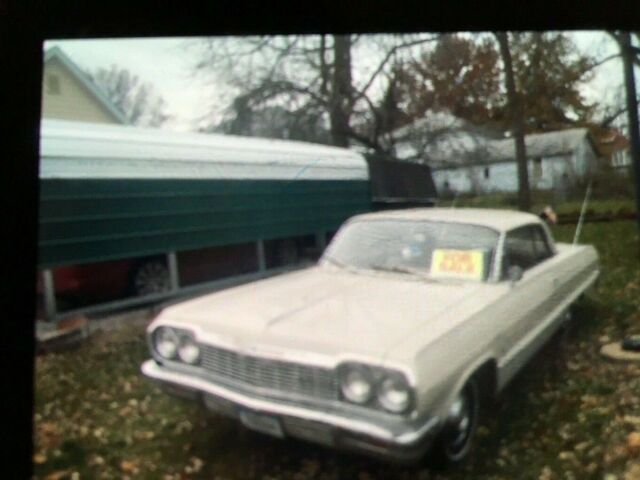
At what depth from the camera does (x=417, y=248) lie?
1482mm

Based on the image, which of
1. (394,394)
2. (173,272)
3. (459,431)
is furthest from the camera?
(173,272)

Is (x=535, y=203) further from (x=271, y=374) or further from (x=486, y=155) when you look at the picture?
(x=271, y=374)

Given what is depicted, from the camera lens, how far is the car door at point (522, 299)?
1473 millimetres

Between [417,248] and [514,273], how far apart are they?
235mm

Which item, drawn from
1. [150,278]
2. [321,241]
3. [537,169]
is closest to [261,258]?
[321,241]

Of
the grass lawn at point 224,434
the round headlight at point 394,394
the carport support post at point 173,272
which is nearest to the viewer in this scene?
the round headlight at point 394,394

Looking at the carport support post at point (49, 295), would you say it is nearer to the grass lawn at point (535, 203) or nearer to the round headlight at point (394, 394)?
the round headlight at point (394, 394)

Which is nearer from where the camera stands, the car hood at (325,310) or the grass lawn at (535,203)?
the car hood at (325,310)

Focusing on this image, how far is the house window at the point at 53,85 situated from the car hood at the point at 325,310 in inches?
23.2

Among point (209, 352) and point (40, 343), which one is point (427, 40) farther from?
point (40, 343)

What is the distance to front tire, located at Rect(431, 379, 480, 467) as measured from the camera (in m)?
1.38

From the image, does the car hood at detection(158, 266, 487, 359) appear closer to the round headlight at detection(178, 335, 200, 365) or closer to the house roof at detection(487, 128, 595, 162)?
the round headlight at detection(178, 335, 200, 365)

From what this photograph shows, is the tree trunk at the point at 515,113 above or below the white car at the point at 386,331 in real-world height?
above

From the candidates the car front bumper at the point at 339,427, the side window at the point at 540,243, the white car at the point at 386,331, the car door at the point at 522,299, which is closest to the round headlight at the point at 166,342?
the white car at the point at 386,331
